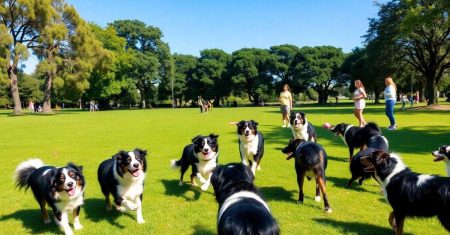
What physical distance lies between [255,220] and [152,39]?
260ft

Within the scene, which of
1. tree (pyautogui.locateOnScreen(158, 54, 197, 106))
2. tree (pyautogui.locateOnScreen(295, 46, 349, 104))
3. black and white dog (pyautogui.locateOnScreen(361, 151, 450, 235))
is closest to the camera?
black and white dog (pyautogui.locateOnScreen(361, 151, 450, 235))

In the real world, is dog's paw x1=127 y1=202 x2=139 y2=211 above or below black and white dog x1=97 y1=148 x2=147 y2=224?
below

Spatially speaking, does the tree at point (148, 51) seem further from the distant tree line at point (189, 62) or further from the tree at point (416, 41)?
the tree at point (416, 41)

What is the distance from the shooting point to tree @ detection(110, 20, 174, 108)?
247 feet

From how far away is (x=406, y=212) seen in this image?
15.4ft

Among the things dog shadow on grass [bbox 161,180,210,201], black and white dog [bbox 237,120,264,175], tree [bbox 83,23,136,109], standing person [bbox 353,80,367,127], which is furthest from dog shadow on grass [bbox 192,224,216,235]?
tree [bbox 83,23,136,109]

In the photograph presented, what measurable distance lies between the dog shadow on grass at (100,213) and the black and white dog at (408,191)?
4059 mm

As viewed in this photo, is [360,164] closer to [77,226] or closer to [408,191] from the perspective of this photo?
[408,191]

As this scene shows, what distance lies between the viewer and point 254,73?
78375mm

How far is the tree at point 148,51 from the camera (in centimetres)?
7525

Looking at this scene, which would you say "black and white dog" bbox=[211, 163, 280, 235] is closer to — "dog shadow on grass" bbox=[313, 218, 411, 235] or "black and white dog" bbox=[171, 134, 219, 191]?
"dog shadow on grass" bbox=[313, 218, 411, 235]

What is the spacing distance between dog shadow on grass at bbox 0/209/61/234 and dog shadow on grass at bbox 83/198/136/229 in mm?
615

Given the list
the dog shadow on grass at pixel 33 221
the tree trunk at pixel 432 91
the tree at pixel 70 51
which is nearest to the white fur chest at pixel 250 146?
the dog shadow on grass at pixel 33 221

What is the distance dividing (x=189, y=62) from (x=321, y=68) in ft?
105
